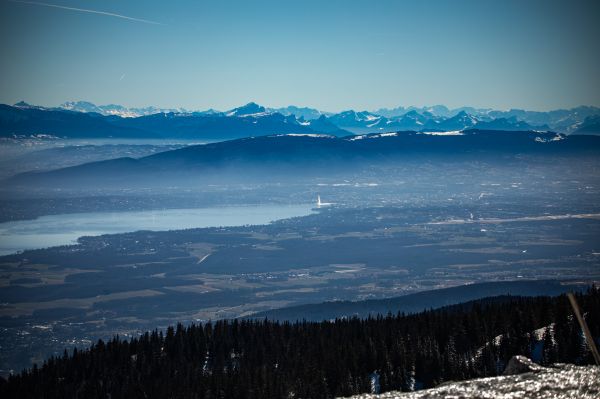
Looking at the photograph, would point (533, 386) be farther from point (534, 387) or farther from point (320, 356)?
point (320, 356)

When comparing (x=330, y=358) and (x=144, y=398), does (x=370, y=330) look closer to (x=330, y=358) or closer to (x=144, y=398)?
(x=330, y=358)

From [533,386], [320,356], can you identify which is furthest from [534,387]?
[320,356]

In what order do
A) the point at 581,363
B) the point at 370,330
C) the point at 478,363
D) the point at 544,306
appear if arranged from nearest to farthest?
the point at 581,363 < the point at 478,363 < the point at 544,306 < the point at 370,330

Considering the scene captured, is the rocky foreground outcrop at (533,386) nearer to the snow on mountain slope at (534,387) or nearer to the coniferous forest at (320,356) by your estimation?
the snow on mountain slope at (534,387)

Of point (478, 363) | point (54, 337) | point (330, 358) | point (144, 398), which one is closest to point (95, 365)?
point (144, 398)

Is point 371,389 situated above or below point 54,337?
above

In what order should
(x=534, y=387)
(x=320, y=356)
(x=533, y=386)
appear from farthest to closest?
(x=320, y=356) < (x=533, y=386) < (x=534, y=387)

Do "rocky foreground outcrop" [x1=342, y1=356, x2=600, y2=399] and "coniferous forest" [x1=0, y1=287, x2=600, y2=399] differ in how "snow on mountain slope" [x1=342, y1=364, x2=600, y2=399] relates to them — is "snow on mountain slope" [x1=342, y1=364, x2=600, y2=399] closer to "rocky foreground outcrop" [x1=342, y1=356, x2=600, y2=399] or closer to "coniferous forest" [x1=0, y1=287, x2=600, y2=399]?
"rocky foreground outcrop" [x1=342, y1=356, x2=600, y2=399]
